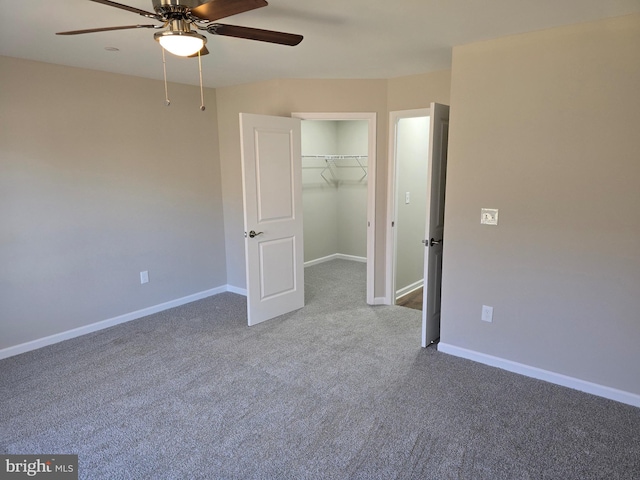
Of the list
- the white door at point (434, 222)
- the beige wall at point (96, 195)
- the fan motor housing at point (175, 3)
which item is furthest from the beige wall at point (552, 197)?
the beige wall at point (96, 195)

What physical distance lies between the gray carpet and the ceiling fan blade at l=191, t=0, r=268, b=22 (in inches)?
86.8

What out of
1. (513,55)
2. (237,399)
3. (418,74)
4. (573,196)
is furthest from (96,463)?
(418,74)

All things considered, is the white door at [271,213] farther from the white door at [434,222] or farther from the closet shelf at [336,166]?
the closet shelf at [336,166]

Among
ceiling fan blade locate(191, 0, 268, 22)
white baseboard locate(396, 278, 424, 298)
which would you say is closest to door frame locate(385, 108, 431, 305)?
white baseboard locate(396, 278, 424, 298)

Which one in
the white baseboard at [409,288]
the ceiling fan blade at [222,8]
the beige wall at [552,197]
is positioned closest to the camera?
the ceiling fan blade at [222,8]

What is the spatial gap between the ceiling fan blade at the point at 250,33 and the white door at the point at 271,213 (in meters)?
1.52

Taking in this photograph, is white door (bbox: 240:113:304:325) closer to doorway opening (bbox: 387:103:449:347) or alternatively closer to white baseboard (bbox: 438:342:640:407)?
doorway opening (bbox: 387:103:449:347)

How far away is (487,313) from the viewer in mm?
3070

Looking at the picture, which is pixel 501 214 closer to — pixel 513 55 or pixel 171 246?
pixel 513 55

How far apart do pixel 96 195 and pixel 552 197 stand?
3.82m

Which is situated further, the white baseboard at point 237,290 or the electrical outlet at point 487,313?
the white baseboard at point 237,290

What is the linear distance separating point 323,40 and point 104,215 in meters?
2.61

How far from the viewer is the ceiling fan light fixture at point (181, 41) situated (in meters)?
1.85

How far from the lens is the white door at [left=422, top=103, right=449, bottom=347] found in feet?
10.3
